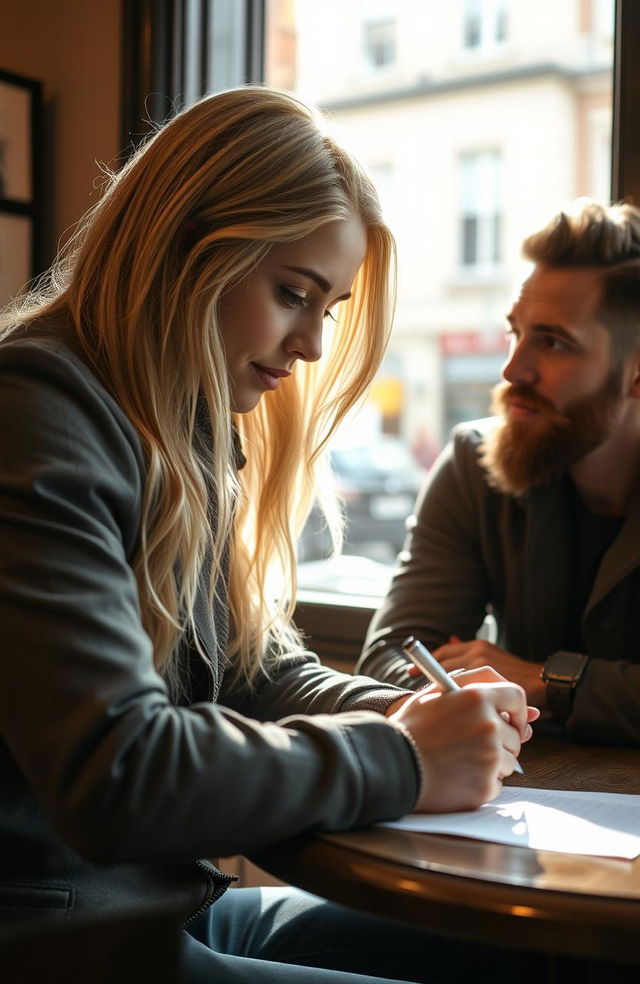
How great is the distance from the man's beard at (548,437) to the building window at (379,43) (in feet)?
3.70

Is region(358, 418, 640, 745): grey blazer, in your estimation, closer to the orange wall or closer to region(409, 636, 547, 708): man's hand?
region(409, 636, 547, 708): man's hand

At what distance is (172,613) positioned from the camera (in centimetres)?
117

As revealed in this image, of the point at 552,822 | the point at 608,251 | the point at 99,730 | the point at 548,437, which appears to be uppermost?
the point at 608,251

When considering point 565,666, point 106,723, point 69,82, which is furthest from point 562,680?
point 69,82

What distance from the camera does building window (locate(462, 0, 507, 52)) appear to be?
2.42 meters

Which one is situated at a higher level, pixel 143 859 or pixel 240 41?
pixel 240 41

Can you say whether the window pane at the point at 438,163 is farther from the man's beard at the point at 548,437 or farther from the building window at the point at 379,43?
the man's beard at the point at 548,437

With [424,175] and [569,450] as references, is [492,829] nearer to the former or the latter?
[569,450]

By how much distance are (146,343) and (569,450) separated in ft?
3.09

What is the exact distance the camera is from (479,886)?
2.95 ft

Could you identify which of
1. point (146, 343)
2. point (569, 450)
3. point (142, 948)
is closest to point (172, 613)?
point (146, 343)

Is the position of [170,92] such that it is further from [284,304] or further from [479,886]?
[479,886]

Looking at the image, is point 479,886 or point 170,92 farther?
point 170,92

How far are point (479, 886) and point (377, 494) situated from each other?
1997 mm
